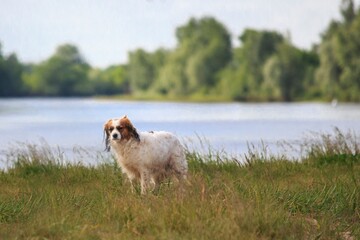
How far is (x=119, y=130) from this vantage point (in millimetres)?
11562

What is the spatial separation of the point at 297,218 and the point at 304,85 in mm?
85721

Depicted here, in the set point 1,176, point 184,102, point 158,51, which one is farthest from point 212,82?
point 1,176

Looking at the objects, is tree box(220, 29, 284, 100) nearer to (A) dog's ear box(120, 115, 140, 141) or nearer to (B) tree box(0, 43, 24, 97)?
(B) tree box(0, 43, 24, 97)

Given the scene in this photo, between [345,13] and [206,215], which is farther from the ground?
[345,13]

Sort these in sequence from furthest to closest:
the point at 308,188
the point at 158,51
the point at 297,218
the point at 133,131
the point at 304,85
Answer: the point at 158,51 → the point at 304,85 → the point at 308,188 → the point at 133,131 → the point at 297,218

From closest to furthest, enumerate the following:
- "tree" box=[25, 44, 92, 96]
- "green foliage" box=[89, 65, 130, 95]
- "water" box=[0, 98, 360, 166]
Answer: "water" box=[0, 98, 360, 166] < "tree" box=[25, 44, 92, 96] < "green foliage" box=[89, 65, 130, 95]

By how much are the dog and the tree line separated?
206 feet

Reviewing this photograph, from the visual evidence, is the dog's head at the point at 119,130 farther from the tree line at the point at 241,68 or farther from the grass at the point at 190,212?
the tree line at the point at 241,68

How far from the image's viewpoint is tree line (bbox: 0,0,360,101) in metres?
76.1

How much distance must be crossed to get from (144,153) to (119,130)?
2.02ft

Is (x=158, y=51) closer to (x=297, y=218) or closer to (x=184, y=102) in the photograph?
(x=184, y=102)

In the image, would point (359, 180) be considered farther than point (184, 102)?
No

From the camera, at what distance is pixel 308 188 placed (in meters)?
12.6

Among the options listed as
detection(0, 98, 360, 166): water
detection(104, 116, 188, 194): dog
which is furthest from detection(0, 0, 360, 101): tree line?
detection(104, 116, 188, 194): dog
